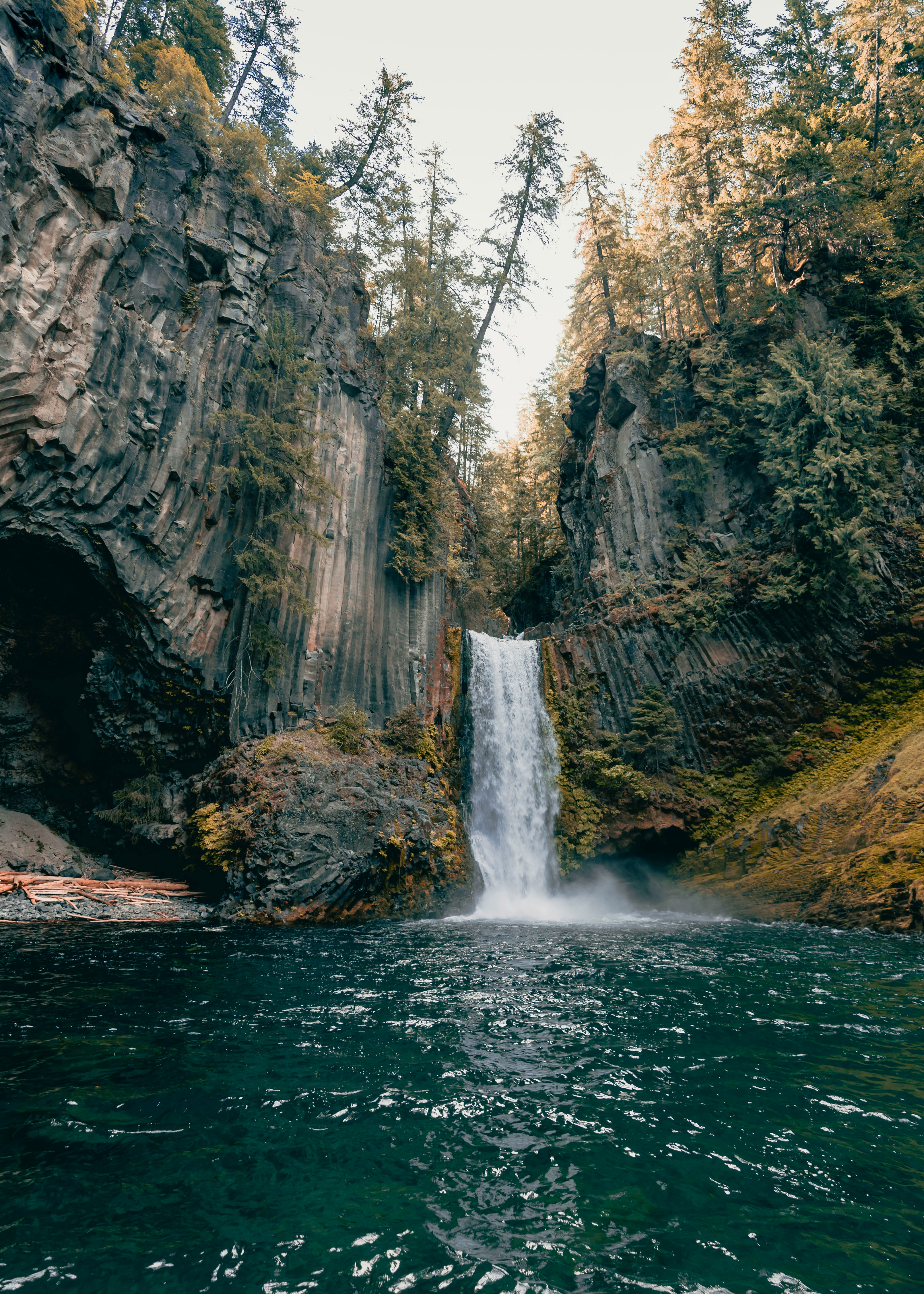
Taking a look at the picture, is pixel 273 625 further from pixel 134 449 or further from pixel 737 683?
pixel 737 683

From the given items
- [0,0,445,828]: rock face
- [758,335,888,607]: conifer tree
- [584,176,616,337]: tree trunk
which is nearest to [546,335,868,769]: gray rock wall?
[758,335,888,607]: conifer tree

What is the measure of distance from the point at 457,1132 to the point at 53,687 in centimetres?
1611

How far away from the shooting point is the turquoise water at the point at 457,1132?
2.99m

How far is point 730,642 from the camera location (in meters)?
19.8

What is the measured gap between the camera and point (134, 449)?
14.7 metres

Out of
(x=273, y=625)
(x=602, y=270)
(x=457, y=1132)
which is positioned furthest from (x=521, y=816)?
(x=602, y=270)

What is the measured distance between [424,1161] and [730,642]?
734 inches

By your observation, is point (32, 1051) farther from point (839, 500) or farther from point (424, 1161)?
point (839, 500)

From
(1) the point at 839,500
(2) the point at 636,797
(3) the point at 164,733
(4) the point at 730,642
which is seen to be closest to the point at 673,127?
(1) the point at 839,500

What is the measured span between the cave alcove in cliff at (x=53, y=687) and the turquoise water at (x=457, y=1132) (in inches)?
352

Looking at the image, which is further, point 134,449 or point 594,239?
point 594,239

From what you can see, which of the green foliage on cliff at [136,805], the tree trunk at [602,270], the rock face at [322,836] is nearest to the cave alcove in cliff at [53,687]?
the green foliage on cliff at [136,805]

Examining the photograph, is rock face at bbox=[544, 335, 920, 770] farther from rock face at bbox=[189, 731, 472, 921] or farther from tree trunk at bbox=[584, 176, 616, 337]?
rock face at bbox=[189, 731, 472, 921]

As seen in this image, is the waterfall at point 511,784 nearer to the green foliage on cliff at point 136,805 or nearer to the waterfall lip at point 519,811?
the waterfall lip at point 519,811
